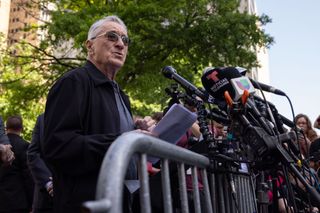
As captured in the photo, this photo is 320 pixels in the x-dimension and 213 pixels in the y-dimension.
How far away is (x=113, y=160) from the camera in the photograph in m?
1.21

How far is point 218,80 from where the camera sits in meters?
2.62

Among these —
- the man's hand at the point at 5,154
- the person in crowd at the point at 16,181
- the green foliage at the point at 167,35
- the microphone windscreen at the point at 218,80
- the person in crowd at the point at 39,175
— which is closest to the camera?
the microphone windscreen at the point at 218,80

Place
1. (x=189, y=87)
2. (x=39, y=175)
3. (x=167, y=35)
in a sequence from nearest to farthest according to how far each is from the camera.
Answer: (x=189, y=87) < (x=39, y=175) < (x=167, y=35)

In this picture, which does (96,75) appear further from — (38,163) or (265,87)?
(38,163)

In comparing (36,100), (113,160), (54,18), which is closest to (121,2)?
(54,18)

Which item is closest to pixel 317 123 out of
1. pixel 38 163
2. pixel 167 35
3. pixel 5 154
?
pixel 38 163

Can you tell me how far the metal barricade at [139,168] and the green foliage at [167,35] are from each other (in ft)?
30.6

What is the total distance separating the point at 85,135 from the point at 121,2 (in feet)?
34.2

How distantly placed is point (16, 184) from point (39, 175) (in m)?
1.25

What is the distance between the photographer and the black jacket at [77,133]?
6.94 feet

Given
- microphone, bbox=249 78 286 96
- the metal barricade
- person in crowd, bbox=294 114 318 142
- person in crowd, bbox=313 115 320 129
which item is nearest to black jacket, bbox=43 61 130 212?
the metal barricade

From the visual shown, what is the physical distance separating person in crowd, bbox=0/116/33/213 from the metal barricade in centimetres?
377

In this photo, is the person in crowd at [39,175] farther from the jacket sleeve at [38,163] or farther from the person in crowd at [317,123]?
the person in crowd at [317,123]

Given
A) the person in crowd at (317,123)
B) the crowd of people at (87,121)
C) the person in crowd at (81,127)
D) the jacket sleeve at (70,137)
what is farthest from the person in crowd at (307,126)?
the jacket sleeve at (70,137)
